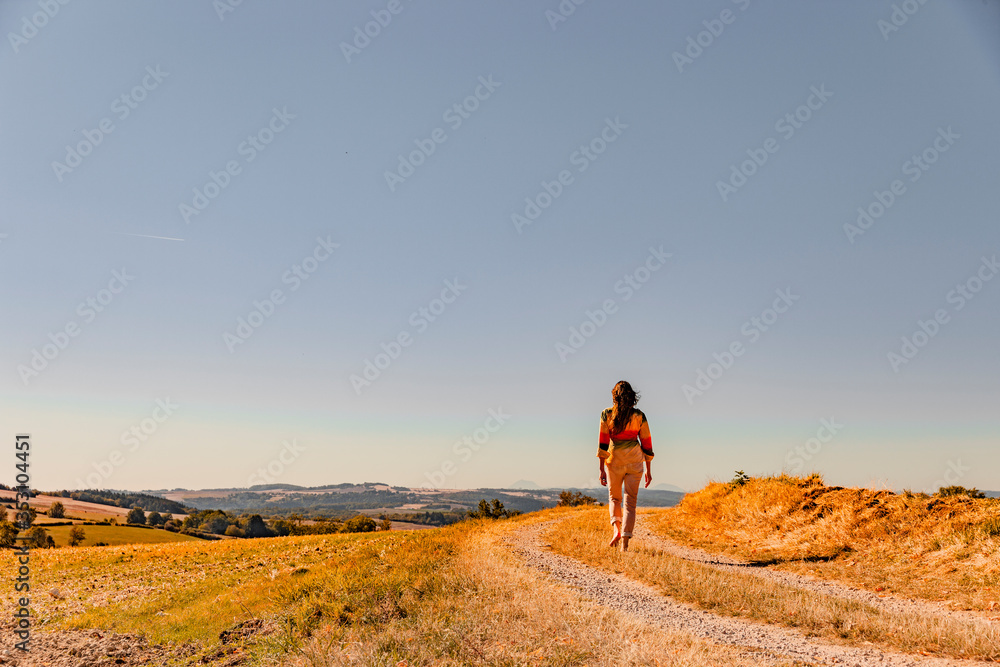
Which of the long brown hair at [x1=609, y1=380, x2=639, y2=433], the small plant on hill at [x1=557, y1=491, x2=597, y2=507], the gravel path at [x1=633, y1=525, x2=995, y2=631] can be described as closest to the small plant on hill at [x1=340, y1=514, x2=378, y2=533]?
the small plant on hill at [x1=557, y1=491, x2=597, y2=507]

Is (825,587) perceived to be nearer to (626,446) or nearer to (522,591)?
(626,446)

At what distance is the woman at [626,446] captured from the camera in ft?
39.1

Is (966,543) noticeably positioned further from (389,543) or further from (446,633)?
(389,543)

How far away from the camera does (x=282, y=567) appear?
576 inches

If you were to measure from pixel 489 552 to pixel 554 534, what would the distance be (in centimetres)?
451

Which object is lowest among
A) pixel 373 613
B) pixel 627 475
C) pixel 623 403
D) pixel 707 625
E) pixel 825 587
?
pixel 825 587

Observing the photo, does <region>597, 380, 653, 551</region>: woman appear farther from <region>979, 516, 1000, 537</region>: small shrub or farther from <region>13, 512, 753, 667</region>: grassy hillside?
<region>979, 516, 1000, 537</region>: small shrub

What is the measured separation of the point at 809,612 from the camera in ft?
24.8

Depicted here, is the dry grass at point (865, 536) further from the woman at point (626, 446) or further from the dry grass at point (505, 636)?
the dry grass at point (505, 636)

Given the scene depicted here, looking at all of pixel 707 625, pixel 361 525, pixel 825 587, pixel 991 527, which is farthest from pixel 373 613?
pixel 361 525

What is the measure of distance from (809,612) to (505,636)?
4.30 m

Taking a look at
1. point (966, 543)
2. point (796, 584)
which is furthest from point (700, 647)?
point (966, 543)

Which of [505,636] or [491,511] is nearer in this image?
[505,636]

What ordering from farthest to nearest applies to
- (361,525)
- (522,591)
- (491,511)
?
1. (361,525)
2. (491,511)
3. (522,591)
